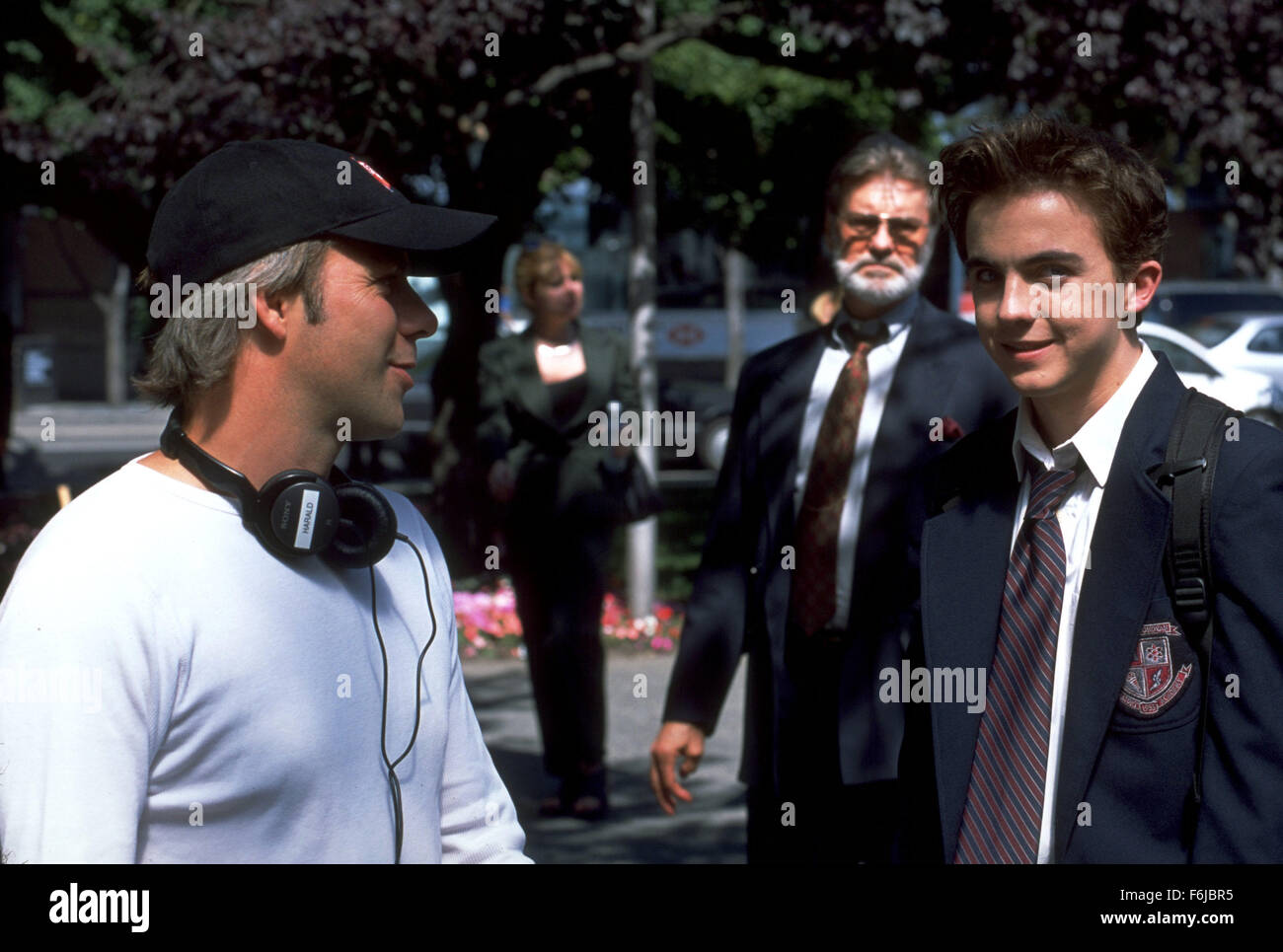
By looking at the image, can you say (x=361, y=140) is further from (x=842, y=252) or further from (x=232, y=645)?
(x=232, y=645)

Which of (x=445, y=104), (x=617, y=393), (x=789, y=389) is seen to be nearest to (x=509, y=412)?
(x=617, y=393)

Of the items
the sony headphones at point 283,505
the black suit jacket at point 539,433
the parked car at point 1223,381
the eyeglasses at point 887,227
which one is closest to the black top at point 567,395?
the black suit jacket at point 539,433

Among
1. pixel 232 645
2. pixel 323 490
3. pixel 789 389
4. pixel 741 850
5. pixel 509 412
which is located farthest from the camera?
pixel 509 412

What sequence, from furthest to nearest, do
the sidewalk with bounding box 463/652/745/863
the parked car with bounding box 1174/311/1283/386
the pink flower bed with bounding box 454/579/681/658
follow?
1. the parked car with bounding box 1174/311/1283/386
2. the pink flower bed with bounding box 454/579/681/658
3. the sidewalk with bounding box 463/652/745/863

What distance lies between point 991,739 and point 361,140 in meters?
7.05

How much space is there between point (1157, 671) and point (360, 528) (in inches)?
43.0

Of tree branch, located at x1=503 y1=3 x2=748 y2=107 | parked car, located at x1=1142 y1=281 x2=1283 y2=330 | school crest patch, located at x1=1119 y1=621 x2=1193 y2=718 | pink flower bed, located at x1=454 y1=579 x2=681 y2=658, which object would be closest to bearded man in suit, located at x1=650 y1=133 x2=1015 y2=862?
school crest patch, located at x1=1119 y1=621 x2=1193 y2=718

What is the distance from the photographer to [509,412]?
20.5 feet

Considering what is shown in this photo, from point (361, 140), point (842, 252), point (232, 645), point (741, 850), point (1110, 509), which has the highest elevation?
point (361, 140)

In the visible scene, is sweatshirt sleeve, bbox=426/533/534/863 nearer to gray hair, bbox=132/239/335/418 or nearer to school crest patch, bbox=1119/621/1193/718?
gray hair, bbox=132/239/335/418

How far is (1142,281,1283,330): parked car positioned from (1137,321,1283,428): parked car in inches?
209

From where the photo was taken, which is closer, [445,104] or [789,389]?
[789,389]

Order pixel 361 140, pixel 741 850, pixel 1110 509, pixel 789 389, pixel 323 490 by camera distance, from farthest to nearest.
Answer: pixel 361 140 → pixel 741 850 → pixel 789 389 → pixel 1110 509 → pixel 323 490

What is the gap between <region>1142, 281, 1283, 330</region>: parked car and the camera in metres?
21.3
